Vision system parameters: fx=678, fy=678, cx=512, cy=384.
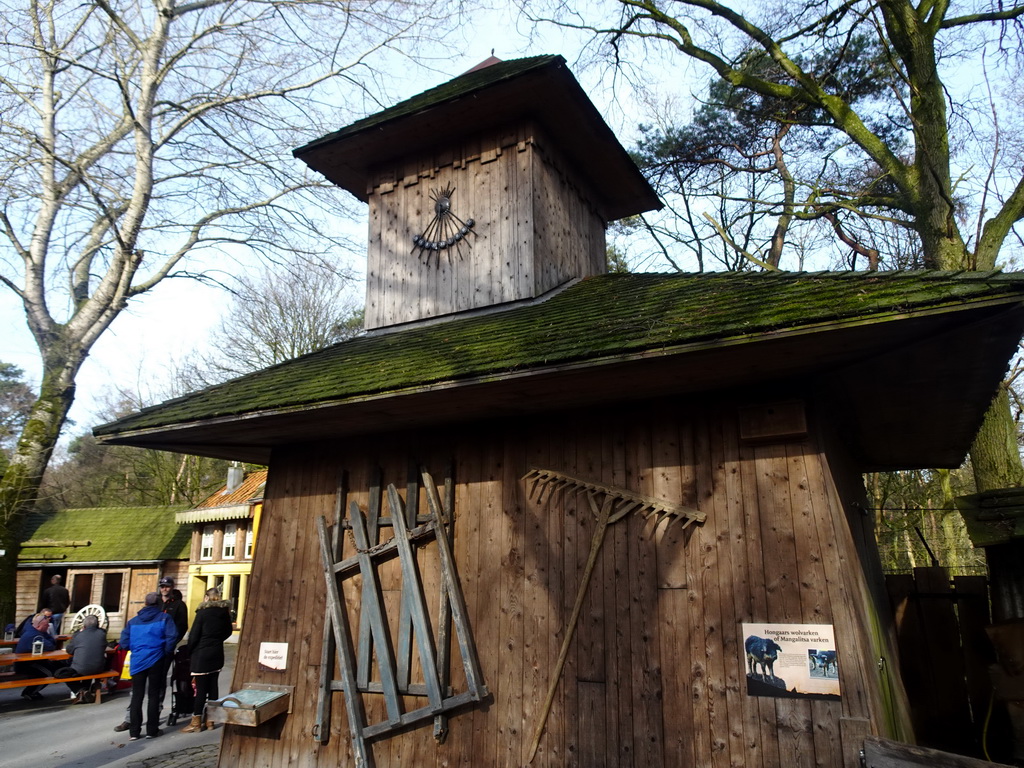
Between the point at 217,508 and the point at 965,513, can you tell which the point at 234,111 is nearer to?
the point at 217,508

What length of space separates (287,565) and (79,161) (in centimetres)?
1238

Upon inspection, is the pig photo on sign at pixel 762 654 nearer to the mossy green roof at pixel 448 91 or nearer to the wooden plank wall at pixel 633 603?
the wooden plank wall at pixel 633 603

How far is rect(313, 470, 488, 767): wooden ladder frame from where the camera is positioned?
5.82 meters

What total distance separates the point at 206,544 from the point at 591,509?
2125 cm

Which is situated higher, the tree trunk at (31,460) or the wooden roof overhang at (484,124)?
the wooden roof overhang at (484,124)

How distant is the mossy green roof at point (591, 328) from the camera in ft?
13.9

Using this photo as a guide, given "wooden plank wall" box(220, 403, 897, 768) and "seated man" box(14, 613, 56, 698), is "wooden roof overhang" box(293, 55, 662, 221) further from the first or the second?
"seated man" box(14, 613, 56, 698)

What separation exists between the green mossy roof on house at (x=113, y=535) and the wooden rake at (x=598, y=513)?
22.2m

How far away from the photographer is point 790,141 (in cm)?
1655

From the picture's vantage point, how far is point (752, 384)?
531 centimetres

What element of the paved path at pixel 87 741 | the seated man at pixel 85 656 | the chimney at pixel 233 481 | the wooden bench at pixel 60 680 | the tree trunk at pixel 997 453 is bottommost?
the paved path at pixel 87 741

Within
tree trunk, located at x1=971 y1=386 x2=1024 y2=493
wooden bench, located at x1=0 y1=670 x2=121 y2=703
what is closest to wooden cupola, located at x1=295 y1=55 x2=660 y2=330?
tree trunk, located at x1=971 y1=386 x2=1024 y2=493

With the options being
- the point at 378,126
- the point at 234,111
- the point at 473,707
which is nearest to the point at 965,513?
the point at 473,707

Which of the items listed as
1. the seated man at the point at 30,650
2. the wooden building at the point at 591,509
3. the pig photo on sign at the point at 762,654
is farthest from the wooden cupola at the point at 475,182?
the seated man at the point at 30,650
